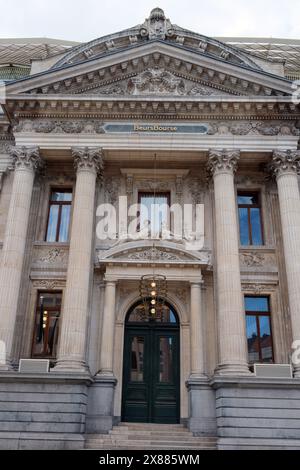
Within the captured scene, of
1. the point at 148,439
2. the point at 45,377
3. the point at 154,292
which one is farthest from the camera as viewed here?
the point at 154,292

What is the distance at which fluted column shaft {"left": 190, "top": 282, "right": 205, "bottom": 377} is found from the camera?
1525cm

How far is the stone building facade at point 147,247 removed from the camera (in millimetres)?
14250

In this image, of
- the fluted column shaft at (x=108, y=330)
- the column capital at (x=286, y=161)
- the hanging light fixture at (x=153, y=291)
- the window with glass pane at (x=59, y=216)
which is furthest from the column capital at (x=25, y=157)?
the column capital at (x=286, y=161)

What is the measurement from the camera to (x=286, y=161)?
16828 mm

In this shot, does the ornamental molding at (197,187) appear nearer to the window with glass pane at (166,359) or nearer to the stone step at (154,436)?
the window with glass pane at (166,359)

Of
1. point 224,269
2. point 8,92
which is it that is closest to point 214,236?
point 224,269

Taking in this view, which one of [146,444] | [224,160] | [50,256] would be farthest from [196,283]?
[146,444]

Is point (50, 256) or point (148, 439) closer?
point (148, 439)

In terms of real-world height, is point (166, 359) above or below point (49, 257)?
below

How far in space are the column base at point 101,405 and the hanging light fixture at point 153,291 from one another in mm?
2747

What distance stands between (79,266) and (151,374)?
4712mm

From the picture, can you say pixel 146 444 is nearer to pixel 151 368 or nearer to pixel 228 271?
pixel 151 368

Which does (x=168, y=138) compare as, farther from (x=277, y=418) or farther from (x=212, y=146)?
(x=277, y=418)

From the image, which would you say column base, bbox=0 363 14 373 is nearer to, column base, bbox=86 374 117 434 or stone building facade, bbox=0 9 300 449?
stone building facade, bbox=0 9 300 449
